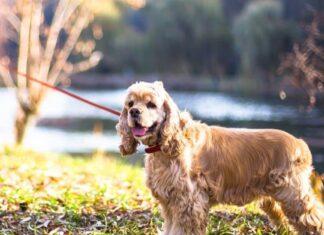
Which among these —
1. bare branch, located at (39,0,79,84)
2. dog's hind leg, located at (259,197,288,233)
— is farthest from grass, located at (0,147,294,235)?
bare branch, located at (39,0,79,84)

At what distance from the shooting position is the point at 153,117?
4.74m

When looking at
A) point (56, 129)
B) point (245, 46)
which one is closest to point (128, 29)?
point (245, 46)

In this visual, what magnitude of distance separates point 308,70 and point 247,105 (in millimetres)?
23564

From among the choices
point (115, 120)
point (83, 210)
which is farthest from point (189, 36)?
point (83, 210)

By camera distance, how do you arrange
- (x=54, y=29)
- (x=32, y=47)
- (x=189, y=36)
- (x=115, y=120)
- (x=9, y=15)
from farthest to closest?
(x=189, y=36) < (x=115, y=120) < (x=9, y=15) < (x=54, y=29) < (x=32, y=47)

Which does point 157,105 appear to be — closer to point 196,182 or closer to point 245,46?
point 196,182

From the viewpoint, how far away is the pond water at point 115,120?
21344 mm

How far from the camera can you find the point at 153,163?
497cm

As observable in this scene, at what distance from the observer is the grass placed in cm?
567

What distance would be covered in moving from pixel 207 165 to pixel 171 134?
1.47 ft

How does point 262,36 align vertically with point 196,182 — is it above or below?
above

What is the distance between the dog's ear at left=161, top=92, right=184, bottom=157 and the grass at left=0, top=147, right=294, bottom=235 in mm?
1104

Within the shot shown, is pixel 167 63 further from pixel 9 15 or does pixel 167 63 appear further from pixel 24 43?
pixel 24 43

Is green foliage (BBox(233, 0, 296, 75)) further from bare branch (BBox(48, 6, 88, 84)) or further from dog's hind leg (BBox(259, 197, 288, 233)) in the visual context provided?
dog's hind leg (BBox(259, 197, 288, 233))
